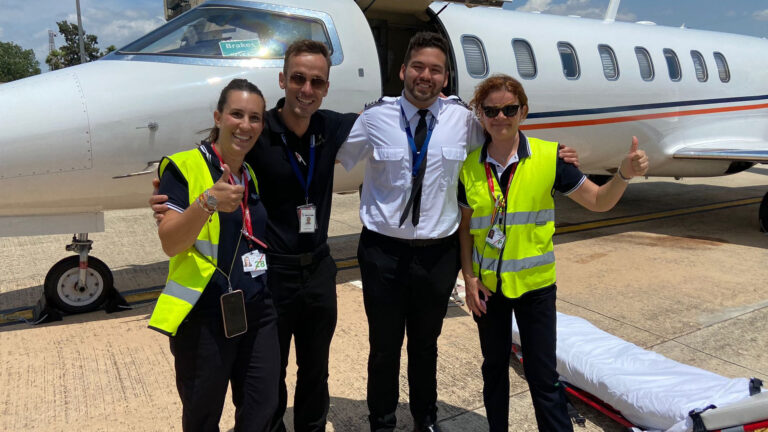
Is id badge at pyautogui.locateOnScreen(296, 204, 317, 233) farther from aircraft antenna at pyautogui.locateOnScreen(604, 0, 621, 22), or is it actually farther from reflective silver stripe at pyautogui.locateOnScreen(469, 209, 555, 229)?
aircraft antenna at pyautogui.locateOnScreen(604, 0, 621, 22)

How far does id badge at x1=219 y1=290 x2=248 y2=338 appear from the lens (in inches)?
79.8

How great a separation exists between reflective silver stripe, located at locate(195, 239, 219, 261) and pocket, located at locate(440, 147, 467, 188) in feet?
3.66

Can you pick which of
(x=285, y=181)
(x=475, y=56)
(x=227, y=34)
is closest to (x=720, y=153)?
(x=475, y=56)

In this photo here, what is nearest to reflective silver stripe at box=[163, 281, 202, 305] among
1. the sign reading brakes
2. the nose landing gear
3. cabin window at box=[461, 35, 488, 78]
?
the nose landing gear

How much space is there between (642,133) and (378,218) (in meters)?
6.57

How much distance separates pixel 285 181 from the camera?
2.45m

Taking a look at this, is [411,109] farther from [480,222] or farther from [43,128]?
[43,128]

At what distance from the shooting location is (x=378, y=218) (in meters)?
2.68

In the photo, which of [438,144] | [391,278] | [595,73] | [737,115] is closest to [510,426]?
[391,278]

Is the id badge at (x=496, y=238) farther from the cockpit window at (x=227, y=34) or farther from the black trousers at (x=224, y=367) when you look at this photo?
the cockpit window at (x=227, y=34)

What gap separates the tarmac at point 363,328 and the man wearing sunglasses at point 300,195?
98 centimetres

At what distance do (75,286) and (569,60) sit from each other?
6.17m

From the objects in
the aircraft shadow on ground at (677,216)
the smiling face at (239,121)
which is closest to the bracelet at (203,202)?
the smiling face at (239,121)

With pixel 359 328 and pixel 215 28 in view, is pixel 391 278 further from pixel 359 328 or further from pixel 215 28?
pixel 215 28
